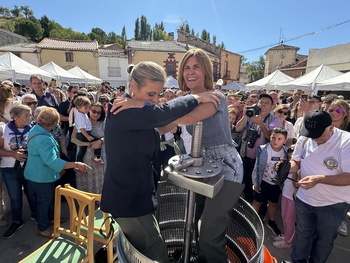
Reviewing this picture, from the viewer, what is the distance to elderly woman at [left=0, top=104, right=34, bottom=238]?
10.2 feet

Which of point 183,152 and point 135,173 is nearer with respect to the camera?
point 135,173

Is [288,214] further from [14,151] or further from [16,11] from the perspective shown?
[16,11]

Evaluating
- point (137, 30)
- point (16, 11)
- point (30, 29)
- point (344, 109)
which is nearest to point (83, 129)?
point (344, 109)

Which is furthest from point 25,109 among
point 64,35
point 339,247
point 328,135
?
point 64,35

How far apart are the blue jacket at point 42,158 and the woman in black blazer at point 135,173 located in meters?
1.88

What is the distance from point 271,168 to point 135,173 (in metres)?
2.82

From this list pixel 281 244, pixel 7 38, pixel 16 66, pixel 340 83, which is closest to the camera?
pixel 281 244

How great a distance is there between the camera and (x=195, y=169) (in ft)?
3.28

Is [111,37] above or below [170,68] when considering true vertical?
above

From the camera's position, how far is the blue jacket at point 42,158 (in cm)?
278

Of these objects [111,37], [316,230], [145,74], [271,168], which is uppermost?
[111,37]

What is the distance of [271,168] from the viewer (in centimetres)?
342

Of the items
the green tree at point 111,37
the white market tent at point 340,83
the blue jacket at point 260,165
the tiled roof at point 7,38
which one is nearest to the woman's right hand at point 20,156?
the blue jacket at point 260,165

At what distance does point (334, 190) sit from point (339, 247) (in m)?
1.77
